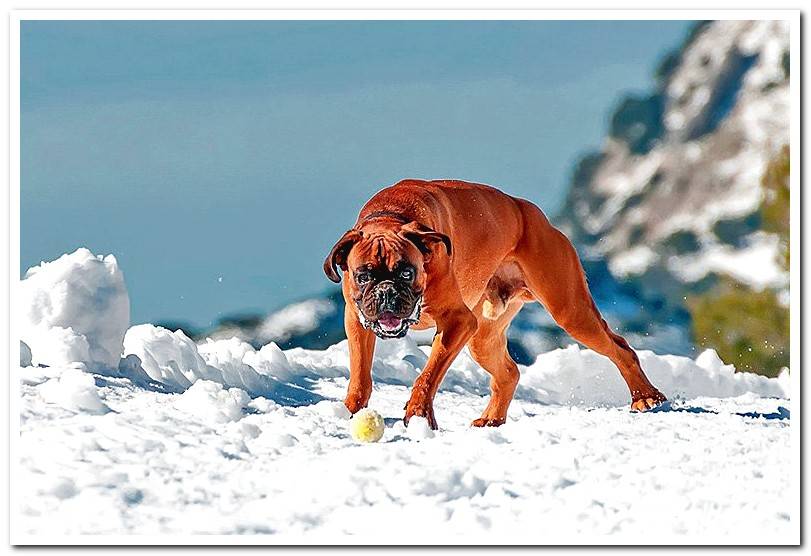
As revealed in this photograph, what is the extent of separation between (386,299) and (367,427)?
66cm

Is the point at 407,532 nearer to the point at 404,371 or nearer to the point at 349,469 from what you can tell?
the point at 349,469

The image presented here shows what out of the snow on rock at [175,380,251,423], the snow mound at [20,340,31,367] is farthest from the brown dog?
the snow mound at [20,340,31,367]

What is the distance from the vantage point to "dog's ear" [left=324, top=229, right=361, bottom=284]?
563 cm

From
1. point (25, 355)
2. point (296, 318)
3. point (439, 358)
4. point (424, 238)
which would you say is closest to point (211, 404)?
point (439, 358)

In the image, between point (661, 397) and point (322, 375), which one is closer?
point (661, 397)

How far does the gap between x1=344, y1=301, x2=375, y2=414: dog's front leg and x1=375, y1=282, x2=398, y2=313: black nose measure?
479 mm

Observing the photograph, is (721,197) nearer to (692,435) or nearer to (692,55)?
(692,55)

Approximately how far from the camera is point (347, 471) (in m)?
4.41

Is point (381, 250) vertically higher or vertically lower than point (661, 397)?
higher

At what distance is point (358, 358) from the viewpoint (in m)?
6.04

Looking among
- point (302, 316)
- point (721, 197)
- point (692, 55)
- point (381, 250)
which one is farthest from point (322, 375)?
point (692, 55)

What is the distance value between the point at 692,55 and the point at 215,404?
28.8 metres

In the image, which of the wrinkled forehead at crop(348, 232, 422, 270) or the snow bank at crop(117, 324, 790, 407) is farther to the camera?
the snow bank at crop(117, 324, 790, 407)

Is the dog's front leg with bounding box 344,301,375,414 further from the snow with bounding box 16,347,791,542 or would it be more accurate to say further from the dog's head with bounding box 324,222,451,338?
the dog's head with bounding box 324,222,451,338
